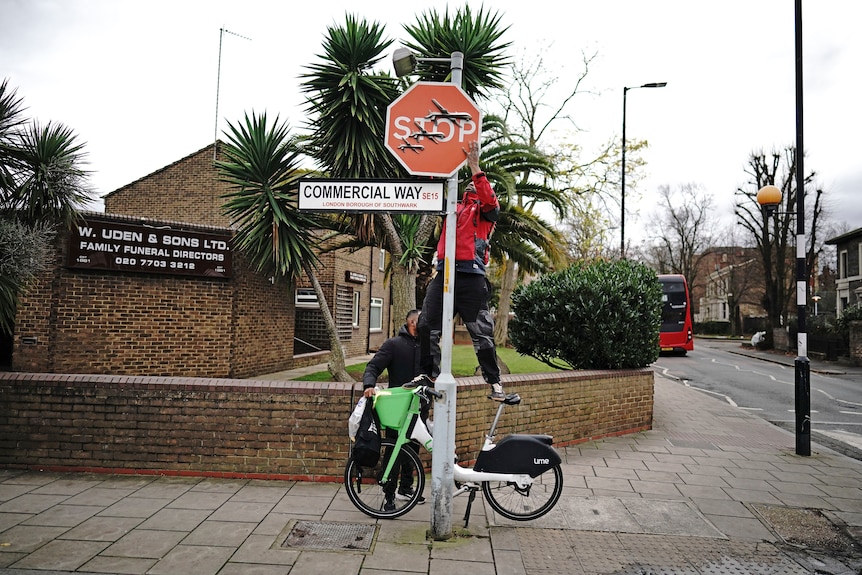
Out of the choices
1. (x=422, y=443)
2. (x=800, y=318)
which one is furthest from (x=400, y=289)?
(x=422, y=443)

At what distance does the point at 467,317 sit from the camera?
4.90 metres

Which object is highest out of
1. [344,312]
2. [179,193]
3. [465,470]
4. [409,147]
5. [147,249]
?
[179,193]

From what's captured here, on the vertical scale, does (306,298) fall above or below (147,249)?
below

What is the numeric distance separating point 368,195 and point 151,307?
28.7 ft

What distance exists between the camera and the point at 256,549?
4.21 metres

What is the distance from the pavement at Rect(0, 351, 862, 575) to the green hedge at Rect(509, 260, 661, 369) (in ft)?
8.17

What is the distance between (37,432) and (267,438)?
238 centimetres

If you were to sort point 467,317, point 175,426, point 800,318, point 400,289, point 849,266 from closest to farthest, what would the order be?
point 467,317 → point 175,426 → point 800,318 → point 400,289 → point 849,266

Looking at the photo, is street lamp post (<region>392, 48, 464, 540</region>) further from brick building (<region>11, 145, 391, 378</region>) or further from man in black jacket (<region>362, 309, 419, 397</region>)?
brick building (<region>11, 145, 391, 378</region>)

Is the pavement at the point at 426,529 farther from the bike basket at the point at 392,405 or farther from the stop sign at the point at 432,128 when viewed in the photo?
the stop sign at the point at 432,128

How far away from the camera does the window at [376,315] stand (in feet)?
82.5

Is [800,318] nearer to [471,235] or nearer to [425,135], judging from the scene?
[471,235]

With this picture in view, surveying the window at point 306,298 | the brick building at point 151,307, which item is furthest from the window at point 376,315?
the brick building at point 151,307

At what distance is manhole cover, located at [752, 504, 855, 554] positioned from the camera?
4641 mm
